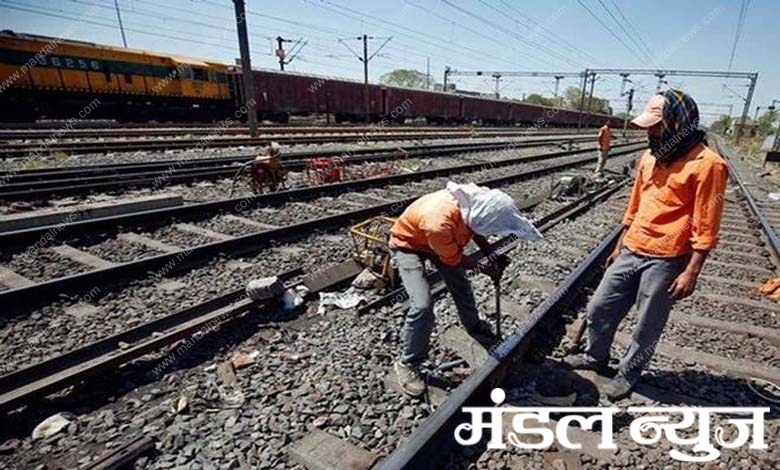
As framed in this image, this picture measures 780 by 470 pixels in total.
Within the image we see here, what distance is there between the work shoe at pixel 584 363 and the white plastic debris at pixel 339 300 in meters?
2.06

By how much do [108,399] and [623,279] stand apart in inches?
148

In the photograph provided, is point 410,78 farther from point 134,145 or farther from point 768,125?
point 134,145

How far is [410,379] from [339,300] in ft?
5.19

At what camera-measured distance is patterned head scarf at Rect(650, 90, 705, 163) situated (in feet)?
8.64

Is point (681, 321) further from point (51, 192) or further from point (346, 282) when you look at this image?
point (51, 192)

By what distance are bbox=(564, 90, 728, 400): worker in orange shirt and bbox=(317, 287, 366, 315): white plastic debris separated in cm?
212

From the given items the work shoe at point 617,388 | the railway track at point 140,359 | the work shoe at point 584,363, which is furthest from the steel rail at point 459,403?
the railway track at point 140,359

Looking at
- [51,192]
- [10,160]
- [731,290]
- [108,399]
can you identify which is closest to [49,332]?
[108,399]

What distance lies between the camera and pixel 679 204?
274 cm

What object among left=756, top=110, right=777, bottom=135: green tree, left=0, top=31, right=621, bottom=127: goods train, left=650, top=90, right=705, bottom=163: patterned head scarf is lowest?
left=756, top=110, right=777, bottom=135: green tree

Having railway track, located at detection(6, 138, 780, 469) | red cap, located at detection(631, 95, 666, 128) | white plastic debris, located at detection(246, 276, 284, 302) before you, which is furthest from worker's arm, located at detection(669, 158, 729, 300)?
white plastic debris, located at detection(246, 276, 284, 302)

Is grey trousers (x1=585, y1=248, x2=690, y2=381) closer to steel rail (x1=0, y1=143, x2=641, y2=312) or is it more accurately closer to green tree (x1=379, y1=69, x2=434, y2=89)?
steel rail (x1=0, y1=143, x2=641, y2=312)

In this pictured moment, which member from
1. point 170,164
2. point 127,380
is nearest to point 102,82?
point 170,164

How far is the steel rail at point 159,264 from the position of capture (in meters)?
4.29
